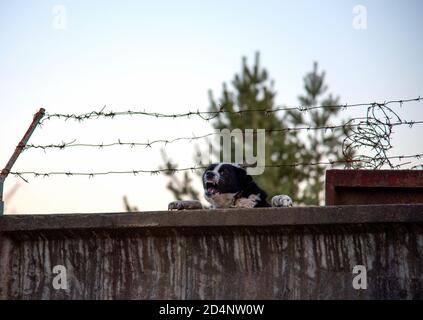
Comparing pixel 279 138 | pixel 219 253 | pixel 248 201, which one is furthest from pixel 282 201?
pixel 279 138

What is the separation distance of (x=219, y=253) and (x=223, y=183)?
3.43 meters

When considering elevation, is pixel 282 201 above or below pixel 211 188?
below

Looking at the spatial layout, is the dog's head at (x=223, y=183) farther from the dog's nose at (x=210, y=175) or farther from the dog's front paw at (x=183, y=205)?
the dog's front paw at (x=183, y=205)

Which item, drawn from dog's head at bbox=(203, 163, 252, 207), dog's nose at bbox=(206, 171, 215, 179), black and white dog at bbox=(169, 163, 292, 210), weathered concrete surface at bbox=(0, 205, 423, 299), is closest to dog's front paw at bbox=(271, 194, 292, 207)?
black and white dog at bbox=(169, 163, 292, 210)

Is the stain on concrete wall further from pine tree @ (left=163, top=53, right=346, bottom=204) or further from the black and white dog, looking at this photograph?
pine tree @ (left=163, top=53, right=346, bottom=204)

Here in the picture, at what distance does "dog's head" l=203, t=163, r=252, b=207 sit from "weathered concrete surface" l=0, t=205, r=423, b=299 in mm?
3335

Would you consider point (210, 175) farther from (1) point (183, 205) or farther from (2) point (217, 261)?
(2) point (217, 261)

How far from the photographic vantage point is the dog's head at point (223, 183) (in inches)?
313

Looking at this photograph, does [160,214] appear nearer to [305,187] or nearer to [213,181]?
[213,181]

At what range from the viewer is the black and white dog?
7.95 m

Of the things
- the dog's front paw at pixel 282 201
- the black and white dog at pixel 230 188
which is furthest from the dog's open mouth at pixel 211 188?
the dog's front paw at pixel 282 201

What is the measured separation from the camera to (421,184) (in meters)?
5.25

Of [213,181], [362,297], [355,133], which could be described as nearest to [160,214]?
[362,297]

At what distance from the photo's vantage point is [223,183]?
7.96 metres
